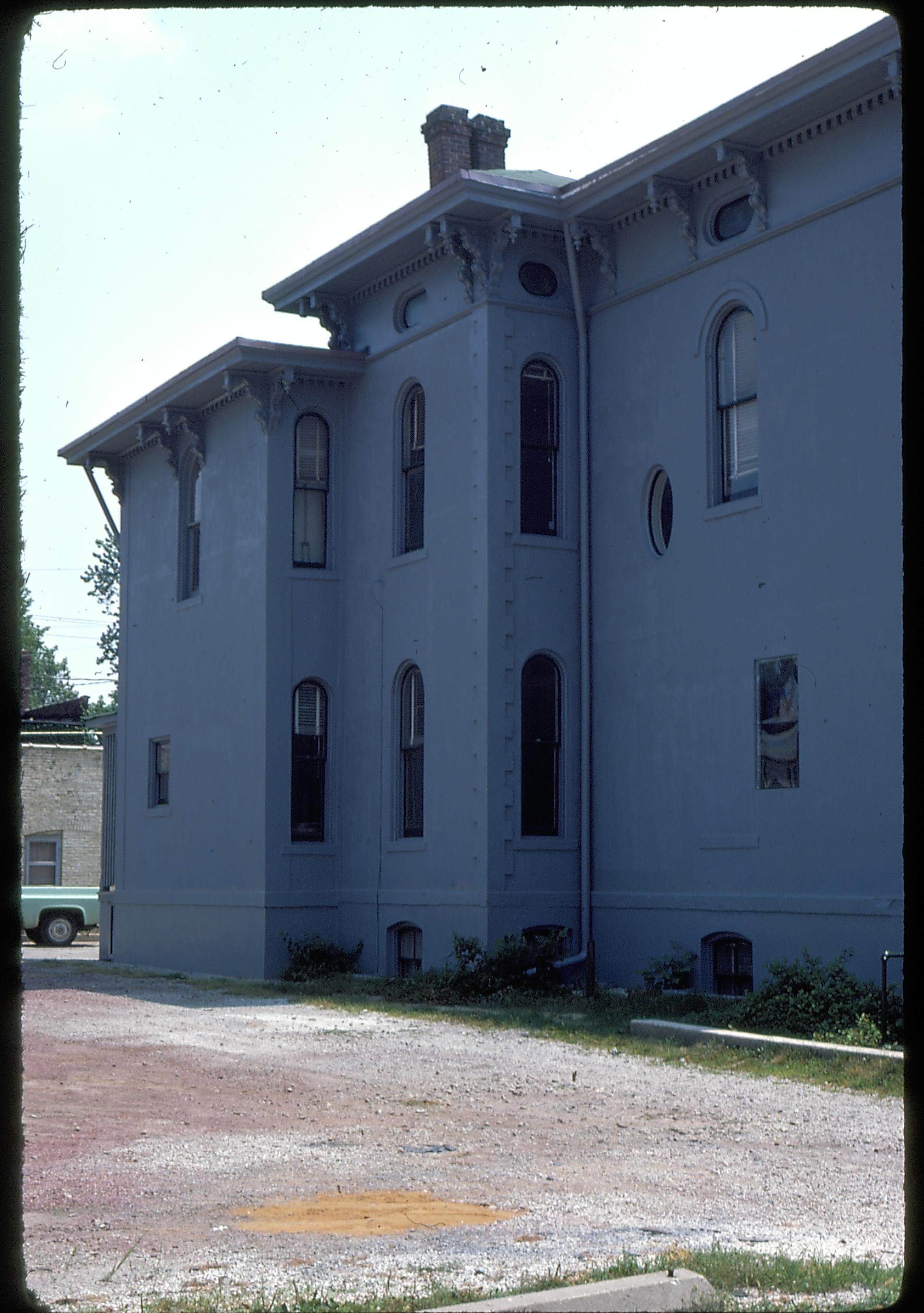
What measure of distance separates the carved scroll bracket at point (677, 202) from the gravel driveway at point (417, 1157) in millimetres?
9530

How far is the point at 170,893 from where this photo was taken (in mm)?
26469

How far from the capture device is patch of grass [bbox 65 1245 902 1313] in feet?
17.2

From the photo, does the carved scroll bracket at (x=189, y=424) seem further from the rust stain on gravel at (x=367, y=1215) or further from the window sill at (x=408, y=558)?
the rust stain on gravel at (x=367, y=1215)

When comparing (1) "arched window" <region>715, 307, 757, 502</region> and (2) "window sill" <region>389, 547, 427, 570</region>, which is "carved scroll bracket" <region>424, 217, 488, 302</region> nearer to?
(2) "window sill" <region>389, 547, 427, 570</region>

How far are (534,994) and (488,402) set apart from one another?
7322 mm

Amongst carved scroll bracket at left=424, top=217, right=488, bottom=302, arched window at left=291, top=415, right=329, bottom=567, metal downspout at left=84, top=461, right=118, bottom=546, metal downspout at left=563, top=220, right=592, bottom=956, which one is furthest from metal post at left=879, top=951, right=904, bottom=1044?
metal downspout at left=84, top=461, right=118, bottom=546

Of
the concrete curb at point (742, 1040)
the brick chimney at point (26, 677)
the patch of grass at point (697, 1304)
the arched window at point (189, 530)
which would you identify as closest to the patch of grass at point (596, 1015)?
the concrete curb at point (742, 1040)

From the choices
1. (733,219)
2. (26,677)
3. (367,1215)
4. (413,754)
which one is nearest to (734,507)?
(733,219)

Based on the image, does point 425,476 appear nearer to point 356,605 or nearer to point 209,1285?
point 356,605

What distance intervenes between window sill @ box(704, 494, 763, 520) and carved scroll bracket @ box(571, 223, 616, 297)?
12.0ft

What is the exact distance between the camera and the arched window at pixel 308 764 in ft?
75.9

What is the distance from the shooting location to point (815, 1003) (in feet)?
46.4

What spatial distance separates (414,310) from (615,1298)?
60.8 feet

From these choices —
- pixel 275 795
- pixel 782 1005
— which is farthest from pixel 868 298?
pixel 275 795
